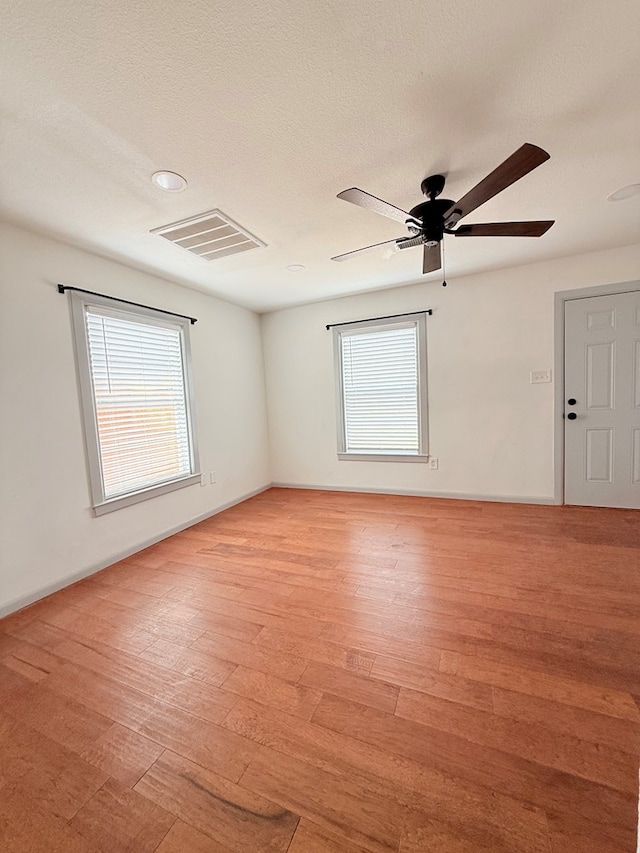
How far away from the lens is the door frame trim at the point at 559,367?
335cm

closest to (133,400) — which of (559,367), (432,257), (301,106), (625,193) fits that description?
(301,106)

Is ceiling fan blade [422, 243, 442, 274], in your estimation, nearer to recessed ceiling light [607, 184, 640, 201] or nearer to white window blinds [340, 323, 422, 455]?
recessed ceiling light [607, 184, 640, 201]

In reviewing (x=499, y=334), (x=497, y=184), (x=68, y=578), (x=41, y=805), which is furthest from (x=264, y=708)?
(x=499, y=334)

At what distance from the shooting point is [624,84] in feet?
4.73

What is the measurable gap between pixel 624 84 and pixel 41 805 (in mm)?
3581

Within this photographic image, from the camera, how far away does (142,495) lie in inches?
123

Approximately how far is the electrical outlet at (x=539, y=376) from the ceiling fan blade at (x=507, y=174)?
244cm

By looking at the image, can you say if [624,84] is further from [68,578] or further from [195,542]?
[68,578]

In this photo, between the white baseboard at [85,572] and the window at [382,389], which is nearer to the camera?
the white baseboard at [85,572]

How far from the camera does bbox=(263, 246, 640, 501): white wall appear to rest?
3.57 metres

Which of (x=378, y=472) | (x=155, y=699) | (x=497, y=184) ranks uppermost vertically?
(x=497, y=184)

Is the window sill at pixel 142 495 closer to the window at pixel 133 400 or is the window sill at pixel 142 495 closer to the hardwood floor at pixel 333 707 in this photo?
the window at pixel 133 400

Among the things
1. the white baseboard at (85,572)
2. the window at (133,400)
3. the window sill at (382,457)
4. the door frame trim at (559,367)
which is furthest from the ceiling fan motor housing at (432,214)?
the white baseboard at (85,572)

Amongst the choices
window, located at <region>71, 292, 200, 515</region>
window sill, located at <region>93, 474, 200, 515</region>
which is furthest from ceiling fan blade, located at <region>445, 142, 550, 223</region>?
window sill, located at <region>93, 474, 200, 515</region>
